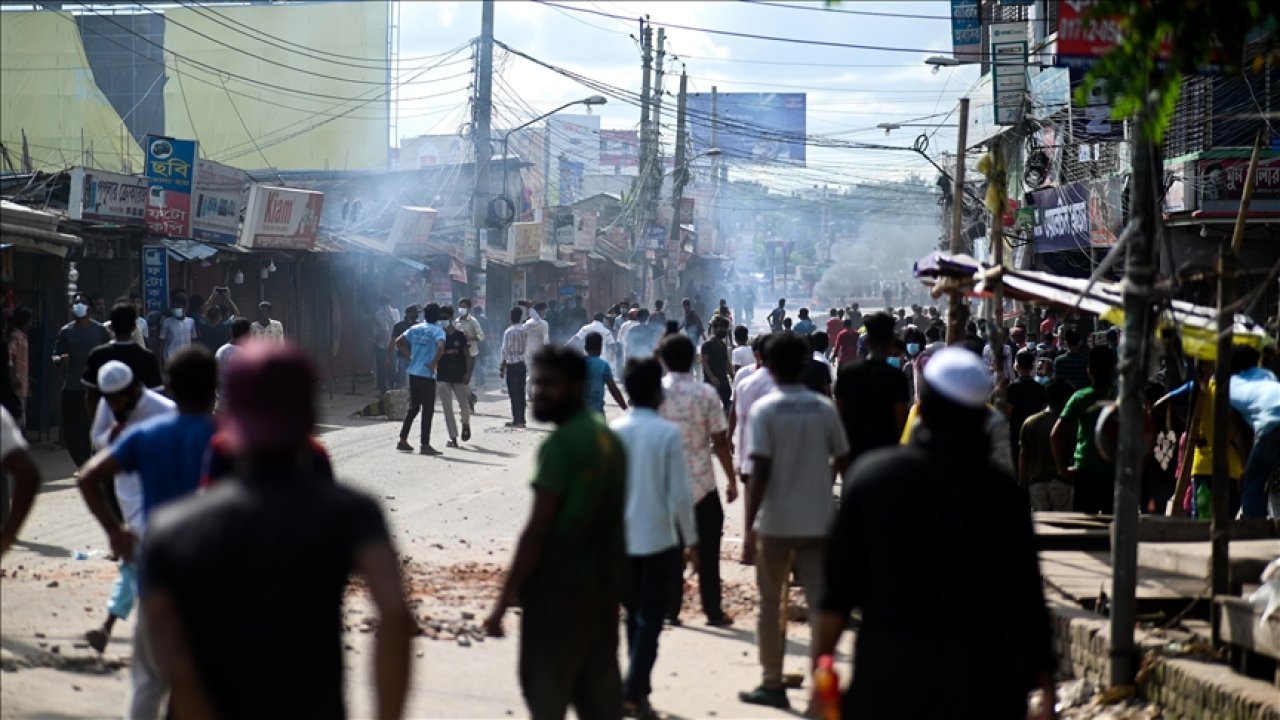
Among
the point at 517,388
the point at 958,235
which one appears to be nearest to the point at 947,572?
the point at 958,235

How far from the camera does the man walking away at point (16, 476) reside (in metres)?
5.77

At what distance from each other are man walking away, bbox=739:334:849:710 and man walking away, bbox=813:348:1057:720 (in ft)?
10.7

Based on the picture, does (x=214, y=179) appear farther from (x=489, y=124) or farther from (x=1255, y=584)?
(x=1255, y=584)

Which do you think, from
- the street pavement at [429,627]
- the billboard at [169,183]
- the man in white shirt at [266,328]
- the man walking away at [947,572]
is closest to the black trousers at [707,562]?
the street pavement at [429,627]

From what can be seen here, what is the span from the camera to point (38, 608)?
357 inches

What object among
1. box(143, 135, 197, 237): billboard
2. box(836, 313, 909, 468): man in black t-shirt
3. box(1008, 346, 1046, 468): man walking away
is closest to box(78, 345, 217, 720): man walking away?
box(836, 313, 909, 468): man in black t-shirt

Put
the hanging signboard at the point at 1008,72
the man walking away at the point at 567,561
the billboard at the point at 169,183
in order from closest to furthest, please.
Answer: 1. the man walking away at the point at 567,561
2. the billboard at the point at 169,183
3. the hanging signboard at the point at 1008,72

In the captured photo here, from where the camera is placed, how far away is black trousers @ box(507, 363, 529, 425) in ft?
73.2

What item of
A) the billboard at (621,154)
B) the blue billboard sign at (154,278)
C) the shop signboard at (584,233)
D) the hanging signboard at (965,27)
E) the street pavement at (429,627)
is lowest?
the street pavement at (429,627)

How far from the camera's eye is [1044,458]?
12.0m

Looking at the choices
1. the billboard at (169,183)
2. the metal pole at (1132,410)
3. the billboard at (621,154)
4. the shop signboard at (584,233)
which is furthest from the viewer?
the billboard at (621,154)

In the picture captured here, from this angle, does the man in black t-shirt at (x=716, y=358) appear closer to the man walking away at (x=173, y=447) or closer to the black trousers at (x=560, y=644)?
the man walking away at (x=173, y=447)

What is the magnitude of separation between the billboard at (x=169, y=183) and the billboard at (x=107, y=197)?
0.31 metres

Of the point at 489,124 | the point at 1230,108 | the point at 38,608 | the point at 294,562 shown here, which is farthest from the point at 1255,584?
the point at 489,124
